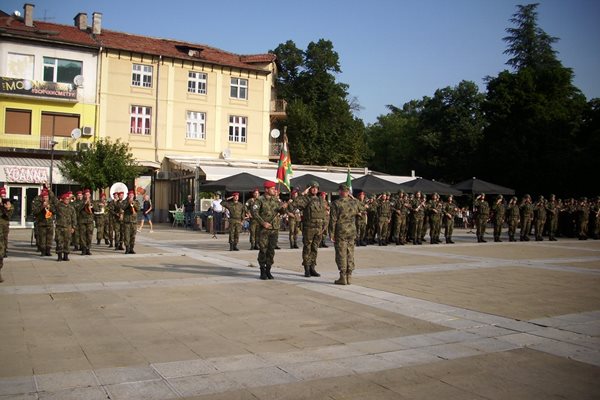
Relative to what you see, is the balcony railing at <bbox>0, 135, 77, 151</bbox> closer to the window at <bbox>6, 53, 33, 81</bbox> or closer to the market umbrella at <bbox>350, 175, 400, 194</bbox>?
the window at <bbox>6, 53, 33, 81</bbox>

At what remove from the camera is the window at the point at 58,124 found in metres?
34.2

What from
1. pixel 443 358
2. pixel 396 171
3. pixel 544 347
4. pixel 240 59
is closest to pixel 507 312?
pixel 544 347

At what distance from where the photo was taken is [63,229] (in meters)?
14.4

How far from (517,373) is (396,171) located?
62587 millimetres

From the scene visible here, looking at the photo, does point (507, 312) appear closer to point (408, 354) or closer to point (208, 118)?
point (408, 354)

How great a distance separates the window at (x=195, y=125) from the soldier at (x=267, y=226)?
89.7 ft

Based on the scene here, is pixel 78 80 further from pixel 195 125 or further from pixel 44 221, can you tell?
pixel 44 221

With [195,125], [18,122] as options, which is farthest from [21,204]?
[195,125]

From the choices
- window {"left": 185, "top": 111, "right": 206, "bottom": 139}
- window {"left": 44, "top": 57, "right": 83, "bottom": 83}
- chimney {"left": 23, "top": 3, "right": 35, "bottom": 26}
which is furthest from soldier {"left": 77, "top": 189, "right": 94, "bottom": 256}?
chimney {"left": 23, "top": 3, "right": 35, "bottom": 26}

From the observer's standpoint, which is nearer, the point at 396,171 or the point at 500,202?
the point at 500,202

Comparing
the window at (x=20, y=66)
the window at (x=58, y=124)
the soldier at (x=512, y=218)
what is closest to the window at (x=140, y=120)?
the window at (x=58, y=124)

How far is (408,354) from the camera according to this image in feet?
19.9

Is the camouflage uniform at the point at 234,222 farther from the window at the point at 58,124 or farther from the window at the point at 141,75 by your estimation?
the window at the point at 141,75

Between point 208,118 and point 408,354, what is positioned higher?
point 208,118
